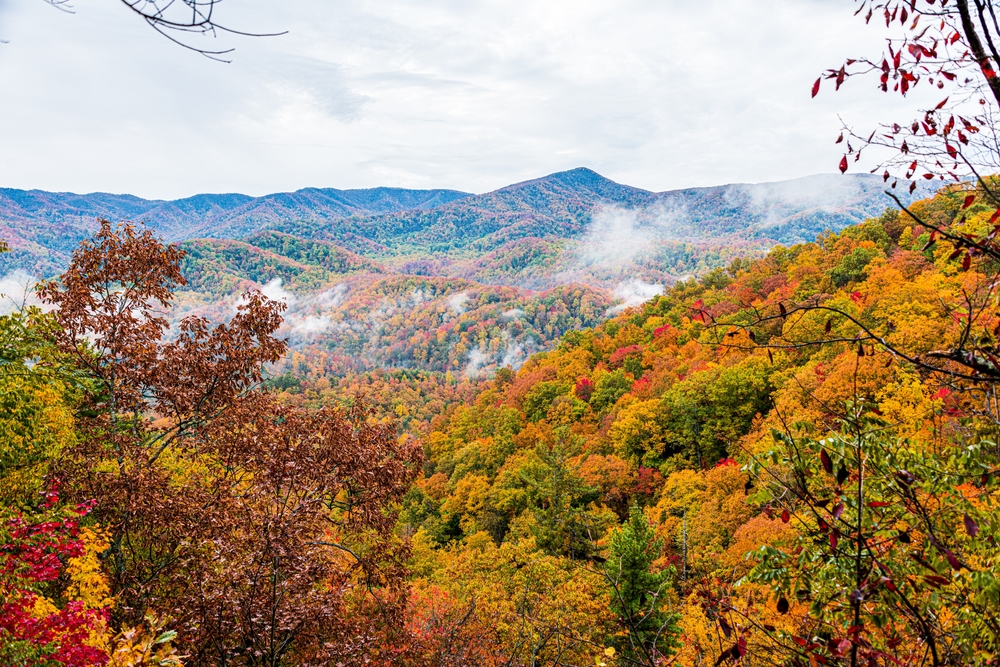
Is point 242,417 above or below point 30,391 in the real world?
below

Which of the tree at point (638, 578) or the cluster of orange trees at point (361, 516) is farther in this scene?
the tree at point (638, 578)

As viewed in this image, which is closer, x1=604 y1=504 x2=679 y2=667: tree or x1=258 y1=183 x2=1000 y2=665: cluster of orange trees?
x1=258 y1=183 x2=1000 y2=665: cluster of orange trees

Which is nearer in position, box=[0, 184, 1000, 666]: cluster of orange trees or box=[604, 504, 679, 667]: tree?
box=[0, 184, 1000, 666]: cluster of orange trees

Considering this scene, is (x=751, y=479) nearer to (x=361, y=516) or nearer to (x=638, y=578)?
(x=361, y=516)

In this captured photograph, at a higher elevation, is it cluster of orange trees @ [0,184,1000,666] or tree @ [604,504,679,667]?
cluster of orange trees @ [0,184,1000,666]

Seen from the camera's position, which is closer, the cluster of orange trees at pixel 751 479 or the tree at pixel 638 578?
the cluster of orange trees at pixel 751 479

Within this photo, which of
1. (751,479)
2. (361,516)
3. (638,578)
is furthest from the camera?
(638,578)

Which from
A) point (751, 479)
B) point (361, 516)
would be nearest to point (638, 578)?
point (751, 479)

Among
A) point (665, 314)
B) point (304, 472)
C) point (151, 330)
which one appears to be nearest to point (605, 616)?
point (304, 472)

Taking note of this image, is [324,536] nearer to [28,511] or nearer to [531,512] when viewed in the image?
[28,511]

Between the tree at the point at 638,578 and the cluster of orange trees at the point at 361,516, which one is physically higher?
the cluster of orange trees at the point at 361,516

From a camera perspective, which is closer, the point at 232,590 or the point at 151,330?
the point at 232,590
